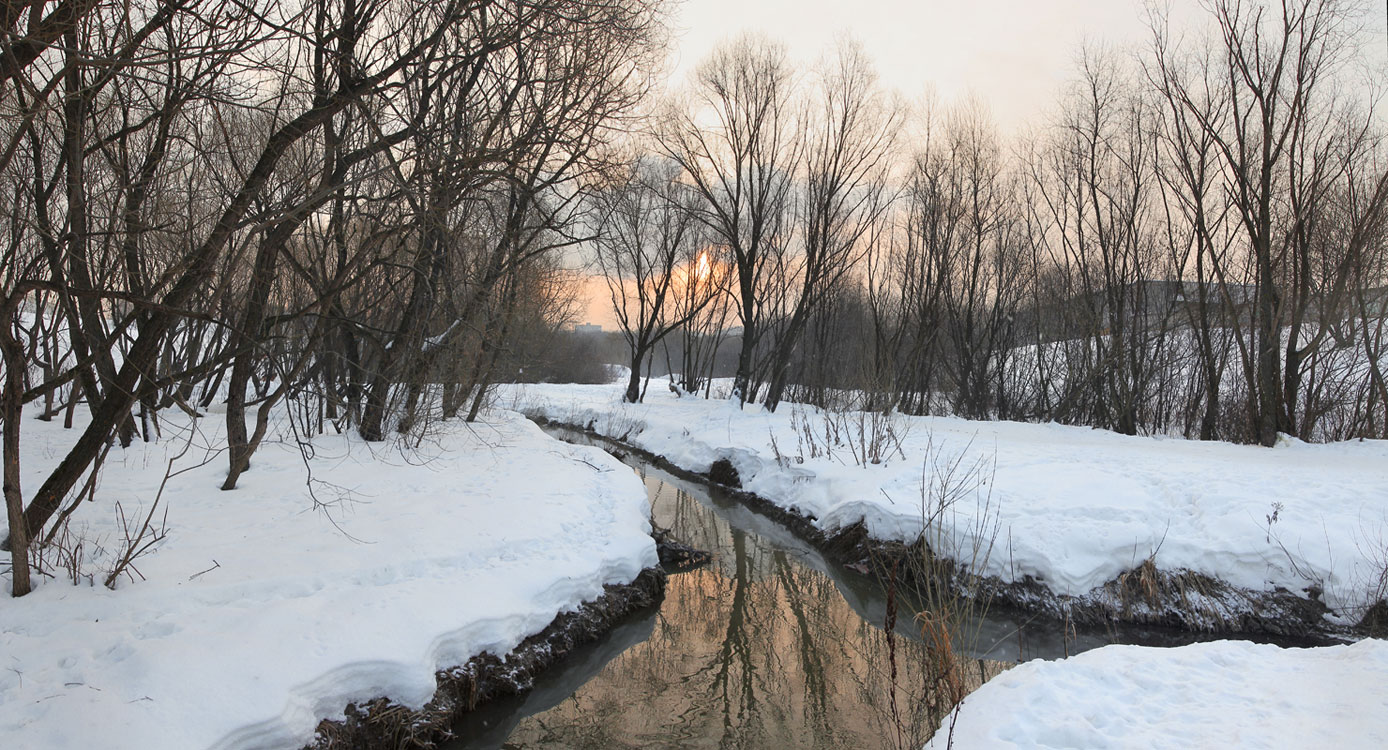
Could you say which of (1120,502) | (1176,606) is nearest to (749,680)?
(1176,606)

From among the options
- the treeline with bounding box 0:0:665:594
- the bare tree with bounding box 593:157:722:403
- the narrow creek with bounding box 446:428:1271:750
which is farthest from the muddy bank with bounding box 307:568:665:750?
the bare tree with bounding box 593:157:722:403

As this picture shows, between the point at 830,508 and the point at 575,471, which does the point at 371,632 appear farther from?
the point at 830,508

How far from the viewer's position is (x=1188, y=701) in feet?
12.5

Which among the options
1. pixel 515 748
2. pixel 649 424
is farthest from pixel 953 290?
pixel 515 748

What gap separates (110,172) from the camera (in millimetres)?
8180

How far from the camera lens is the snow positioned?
11.0 feet

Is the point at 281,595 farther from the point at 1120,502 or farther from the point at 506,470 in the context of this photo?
the point at 1120,502

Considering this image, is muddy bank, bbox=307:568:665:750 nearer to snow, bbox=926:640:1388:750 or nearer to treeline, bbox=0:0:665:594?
treeline, bbox=0:0:665:594

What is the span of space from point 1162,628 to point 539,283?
13.1 meters

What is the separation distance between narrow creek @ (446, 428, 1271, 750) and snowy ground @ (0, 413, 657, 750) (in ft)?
2.06

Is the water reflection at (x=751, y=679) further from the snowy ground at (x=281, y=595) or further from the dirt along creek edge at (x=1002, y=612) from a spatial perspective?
the snowy ground at (x=281, y=595)

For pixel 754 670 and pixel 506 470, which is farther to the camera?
pixel 506 470

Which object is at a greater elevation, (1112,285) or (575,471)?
(1112,285)

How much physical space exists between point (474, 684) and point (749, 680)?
2.43m
